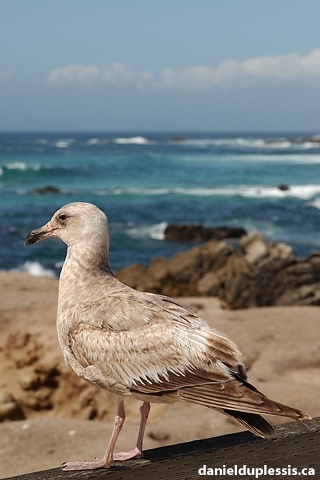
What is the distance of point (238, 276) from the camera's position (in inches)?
568

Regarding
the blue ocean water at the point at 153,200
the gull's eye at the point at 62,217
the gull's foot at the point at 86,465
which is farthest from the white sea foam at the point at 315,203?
the gull's foot at the point at 86,465

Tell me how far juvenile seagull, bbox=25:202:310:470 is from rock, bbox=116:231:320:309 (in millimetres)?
9573

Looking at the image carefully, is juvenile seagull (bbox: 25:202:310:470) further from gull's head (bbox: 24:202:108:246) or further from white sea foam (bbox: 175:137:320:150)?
white sea foam (bbox: 175:137:320:150)

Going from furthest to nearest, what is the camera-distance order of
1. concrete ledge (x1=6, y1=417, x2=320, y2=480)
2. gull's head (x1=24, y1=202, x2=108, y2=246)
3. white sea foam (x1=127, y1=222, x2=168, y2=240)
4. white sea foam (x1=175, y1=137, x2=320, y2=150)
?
1. white sea foam (x1=175, y1=137, x2=320, y2=150)
2. white sea foam (x1=127, y1=222, x2=168, y2=240)
3. gull's head (x1=24, y1=202, x2=108, y2=246)
4. concrete ledge (x1=6, y1=417, x2=320, y2=480)

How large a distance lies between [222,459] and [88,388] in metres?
4.33

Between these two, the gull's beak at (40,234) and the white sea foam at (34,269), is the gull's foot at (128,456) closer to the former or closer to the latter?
the gull's beak at (40,234)

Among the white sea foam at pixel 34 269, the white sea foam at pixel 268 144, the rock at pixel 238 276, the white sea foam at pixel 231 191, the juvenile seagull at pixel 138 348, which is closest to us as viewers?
the juvenile seagull at pixel 138 348

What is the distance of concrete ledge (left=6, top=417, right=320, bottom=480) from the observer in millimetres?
2719

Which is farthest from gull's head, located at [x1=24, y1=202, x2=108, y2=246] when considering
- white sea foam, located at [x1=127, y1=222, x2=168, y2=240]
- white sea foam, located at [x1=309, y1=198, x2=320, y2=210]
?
white sea foam, located at [x1=309, y1=198, x2=320, y2=210]

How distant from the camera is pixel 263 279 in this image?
13.9m

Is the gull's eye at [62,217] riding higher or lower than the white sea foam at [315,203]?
higher

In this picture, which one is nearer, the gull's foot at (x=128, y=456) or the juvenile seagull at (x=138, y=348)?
the juvenile seagull at (x=138, y=348)

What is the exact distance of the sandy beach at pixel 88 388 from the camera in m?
5.53

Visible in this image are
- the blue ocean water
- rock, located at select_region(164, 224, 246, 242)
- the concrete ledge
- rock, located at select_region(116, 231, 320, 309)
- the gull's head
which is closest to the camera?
the concrete ledge
